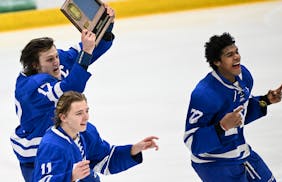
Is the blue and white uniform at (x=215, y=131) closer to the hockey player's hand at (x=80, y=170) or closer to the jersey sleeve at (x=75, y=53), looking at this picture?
the jersey sleeve at (x=75, y=53)

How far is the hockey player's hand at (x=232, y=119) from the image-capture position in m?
3.83

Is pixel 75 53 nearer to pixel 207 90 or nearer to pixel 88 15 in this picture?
pixel 88 15

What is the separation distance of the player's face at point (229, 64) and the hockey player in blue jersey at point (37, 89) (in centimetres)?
63

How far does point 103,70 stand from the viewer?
841 cm

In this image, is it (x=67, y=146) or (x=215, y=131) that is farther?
(x=215, y=131)

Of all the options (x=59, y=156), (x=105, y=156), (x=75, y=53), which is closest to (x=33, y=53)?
(x=75, y=53)

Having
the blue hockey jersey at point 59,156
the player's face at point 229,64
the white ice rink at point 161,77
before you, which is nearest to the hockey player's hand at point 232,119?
the player's face at point 229,64

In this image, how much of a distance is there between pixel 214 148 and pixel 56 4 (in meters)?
6.73

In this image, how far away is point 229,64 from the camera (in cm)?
416

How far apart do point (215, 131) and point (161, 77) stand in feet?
12.8

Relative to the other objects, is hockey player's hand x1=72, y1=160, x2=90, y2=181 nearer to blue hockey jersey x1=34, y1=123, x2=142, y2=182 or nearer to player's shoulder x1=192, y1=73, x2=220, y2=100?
blue hockey jersey x1=34, y1=123, x2=142, y2=182

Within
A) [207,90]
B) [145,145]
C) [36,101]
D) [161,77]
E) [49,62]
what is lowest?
[145,145]

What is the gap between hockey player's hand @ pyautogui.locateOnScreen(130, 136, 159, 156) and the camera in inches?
146

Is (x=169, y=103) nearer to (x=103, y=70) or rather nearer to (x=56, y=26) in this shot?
(x=103, y=70)
